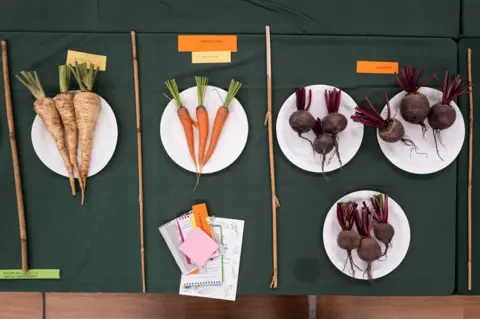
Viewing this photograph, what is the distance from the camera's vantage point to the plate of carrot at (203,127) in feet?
3.82

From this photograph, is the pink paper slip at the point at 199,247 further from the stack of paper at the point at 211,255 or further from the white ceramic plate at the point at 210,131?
the white ceramic plate at the point at 210,131

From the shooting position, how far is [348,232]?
114 cm

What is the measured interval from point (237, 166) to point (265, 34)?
0.47 meters

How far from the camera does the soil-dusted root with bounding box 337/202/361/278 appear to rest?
1.13 metres

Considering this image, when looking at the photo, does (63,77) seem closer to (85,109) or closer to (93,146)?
(85,109)

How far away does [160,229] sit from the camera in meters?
1.19

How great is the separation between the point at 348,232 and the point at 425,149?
395mm

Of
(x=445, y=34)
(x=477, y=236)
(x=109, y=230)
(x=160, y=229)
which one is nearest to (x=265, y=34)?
(x=445, y=34)

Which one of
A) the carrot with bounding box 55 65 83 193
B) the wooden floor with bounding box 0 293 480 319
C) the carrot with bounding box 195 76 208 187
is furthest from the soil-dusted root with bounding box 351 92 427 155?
the carrot with bounding box 55 65 83 193

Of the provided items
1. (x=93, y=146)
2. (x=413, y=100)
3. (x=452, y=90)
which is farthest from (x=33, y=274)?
(x=452, y=90)

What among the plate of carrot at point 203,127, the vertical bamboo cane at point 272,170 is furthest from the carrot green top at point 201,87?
the vertical bamboo cane at point 272,170

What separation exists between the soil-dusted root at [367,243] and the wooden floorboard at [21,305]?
1.21 m

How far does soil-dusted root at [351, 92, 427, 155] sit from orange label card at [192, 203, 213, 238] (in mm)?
595

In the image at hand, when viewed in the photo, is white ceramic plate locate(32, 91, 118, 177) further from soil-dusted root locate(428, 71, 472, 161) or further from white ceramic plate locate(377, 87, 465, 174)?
soil-dusted root locate(428, 71, 472, 161)
